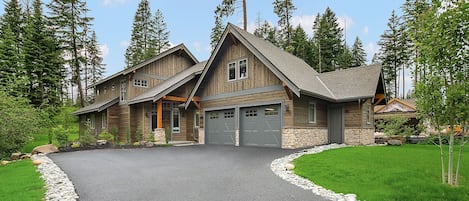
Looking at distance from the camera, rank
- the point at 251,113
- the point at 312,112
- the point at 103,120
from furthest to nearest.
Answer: the point at 103,120 < the point at 251,113 < the point at 312,112

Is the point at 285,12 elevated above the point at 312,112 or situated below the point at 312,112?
above

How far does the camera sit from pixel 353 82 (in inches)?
613

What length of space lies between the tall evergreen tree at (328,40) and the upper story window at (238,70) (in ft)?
71.2

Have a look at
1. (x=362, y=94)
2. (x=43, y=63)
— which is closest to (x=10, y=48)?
(x=43, y=63)

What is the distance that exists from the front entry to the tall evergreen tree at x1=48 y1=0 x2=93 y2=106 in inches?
916

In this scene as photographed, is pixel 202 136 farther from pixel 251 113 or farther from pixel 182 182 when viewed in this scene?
pixel 182 182

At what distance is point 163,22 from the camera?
3641cm

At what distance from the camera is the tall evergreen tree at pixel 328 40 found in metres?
35.4

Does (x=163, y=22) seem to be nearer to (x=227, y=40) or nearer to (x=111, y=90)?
(x=111, y=90)

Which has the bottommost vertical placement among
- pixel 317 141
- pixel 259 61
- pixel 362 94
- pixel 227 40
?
pixel 317 141

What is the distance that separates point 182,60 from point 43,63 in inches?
502

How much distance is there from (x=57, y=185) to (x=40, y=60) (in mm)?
22517

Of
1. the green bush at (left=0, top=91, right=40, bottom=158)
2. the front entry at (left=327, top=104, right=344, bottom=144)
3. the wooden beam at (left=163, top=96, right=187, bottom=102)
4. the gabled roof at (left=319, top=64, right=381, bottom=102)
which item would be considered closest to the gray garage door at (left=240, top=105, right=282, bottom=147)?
the gabled roof at (left=319, top=64, right=381, bottom=102)

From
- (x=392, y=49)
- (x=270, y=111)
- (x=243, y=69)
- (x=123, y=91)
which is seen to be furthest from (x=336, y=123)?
(x=392, y=49)
